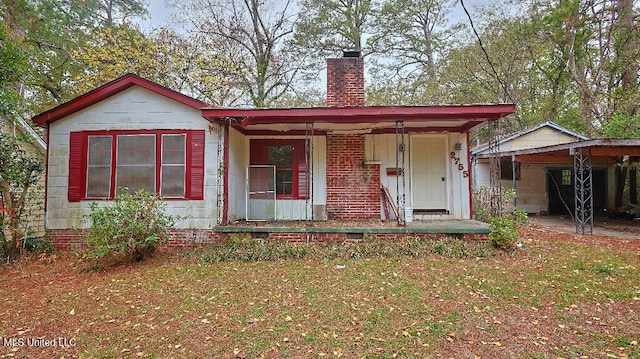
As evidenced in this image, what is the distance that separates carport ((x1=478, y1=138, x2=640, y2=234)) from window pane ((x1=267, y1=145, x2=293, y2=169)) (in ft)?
24.0

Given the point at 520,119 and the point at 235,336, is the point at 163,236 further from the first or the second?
the point at 520,119

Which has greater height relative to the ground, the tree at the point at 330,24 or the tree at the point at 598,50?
the tree at the point at 330,24

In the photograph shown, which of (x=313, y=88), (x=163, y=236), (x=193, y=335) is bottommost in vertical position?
(x=193, y=335)

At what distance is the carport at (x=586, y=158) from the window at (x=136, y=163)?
32.1 ft

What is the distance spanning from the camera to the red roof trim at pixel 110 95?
22.7 ft

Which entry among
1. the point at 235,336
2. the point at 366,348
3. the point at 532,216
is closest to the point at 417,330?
the point at 366,348

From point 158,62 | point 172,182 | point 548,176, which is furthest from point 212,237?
point 548,176

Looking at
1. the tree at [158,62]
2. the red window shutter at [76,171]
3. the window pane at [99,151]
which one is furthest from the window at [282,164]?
the tree at [158,62]

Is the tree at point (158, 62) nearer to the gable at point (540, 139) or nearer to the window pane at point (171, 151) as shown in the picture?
the window pane at point (171, 151)

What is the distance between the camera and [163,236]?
20.4 ft

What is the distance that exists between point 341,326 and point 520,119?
2097 centimetres

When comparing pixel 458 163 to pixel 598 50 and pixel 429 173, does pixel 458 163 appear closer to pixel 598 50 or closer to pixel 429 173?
pixel 429 173

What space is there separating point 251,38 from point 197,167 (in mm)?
13168

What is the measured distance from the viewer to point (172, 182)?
6.99 metres
